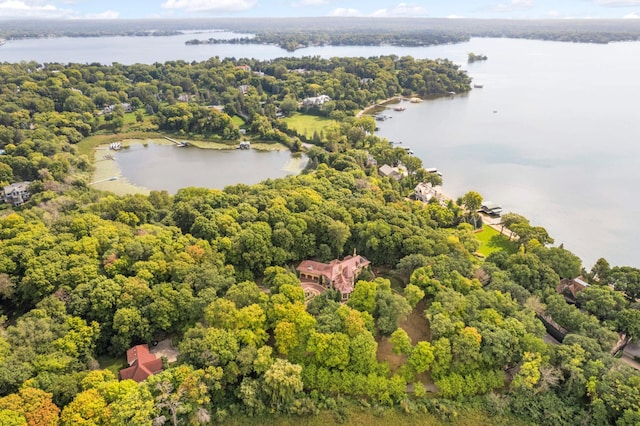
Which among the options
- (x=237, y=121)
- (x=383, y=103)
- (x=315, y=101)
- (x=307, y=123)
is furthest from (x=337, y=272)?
(x=383, y=103)

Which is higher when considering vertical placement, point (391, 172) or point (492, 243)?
point (391, 172)

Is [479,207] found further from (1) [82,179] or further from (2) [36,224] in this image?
(1) [82,179]

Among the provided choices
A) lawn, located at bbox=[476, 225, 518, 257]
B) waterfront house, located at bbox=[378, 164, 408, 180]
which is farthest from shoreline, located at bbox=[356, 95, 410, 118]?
lawn, located at bbox=[476, 225, 518, 257]

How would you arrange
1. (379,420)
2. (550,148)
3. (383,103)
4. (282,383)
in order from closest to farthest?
(282,383) → (379,420) → (550,148) → (383,103)

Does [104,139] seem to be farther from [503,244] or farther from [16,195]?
[503,244]

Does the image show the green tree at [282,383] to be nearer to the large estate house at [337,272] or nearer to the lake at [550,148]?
the large estate house at [337,272]

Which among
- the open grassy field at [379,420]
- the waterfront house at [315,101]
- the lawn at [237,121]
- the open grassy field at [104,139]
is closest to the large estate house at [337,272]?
the open grassy field at [379,420]
